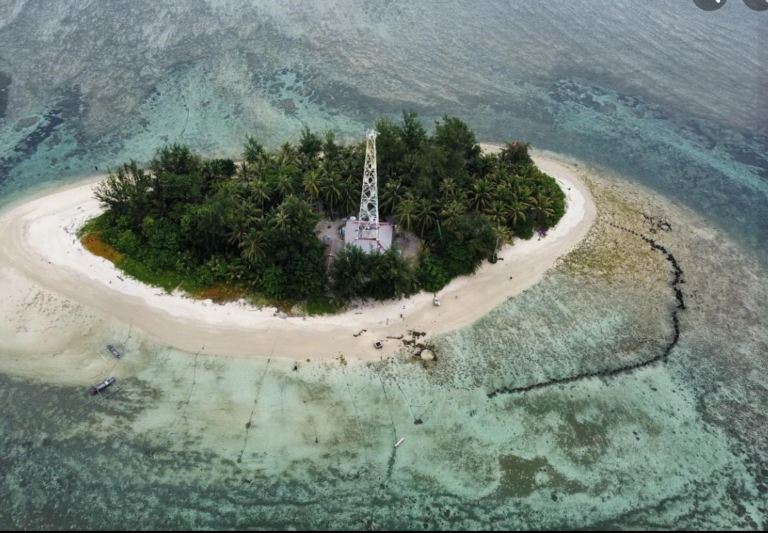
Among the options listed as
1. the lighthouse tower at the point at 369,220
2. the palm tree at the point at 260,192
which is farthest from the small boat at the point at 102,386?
the lighthouse tower at the point at 369,220

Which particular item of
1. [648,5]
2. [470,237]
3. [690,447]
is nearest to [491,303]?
[470,237]

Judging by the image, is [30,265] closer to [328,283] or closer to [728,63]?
[328,283]

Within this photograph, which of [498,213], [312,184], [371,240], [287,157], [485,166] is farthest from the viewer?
[485,166]

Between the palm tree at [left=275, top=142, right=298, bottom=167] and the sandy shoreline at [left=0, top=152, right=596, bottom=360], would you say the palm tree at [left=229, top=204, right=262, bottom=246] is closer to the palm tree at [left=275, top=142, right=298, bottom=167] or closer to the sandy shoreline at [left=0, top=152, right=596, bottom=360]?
the sandy shoreline at [left=0, top=152, right=596, bottom=360]

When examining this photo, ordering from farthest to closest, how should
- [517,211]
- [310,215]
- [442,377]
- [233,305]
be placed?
[517,211], [310,215], [233,305], [442,377]

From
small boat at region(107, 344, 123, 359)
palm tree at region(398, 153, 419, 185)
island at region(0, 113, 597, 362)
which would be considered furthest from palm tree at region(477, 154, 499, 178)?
small boat at region(107, 344, 123, 359)

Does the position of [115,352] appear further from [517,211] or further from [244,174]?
[517,211]

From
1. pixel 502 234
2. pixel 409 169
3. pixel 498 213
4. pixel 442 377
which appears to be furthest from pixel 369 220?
pixel 442 377
